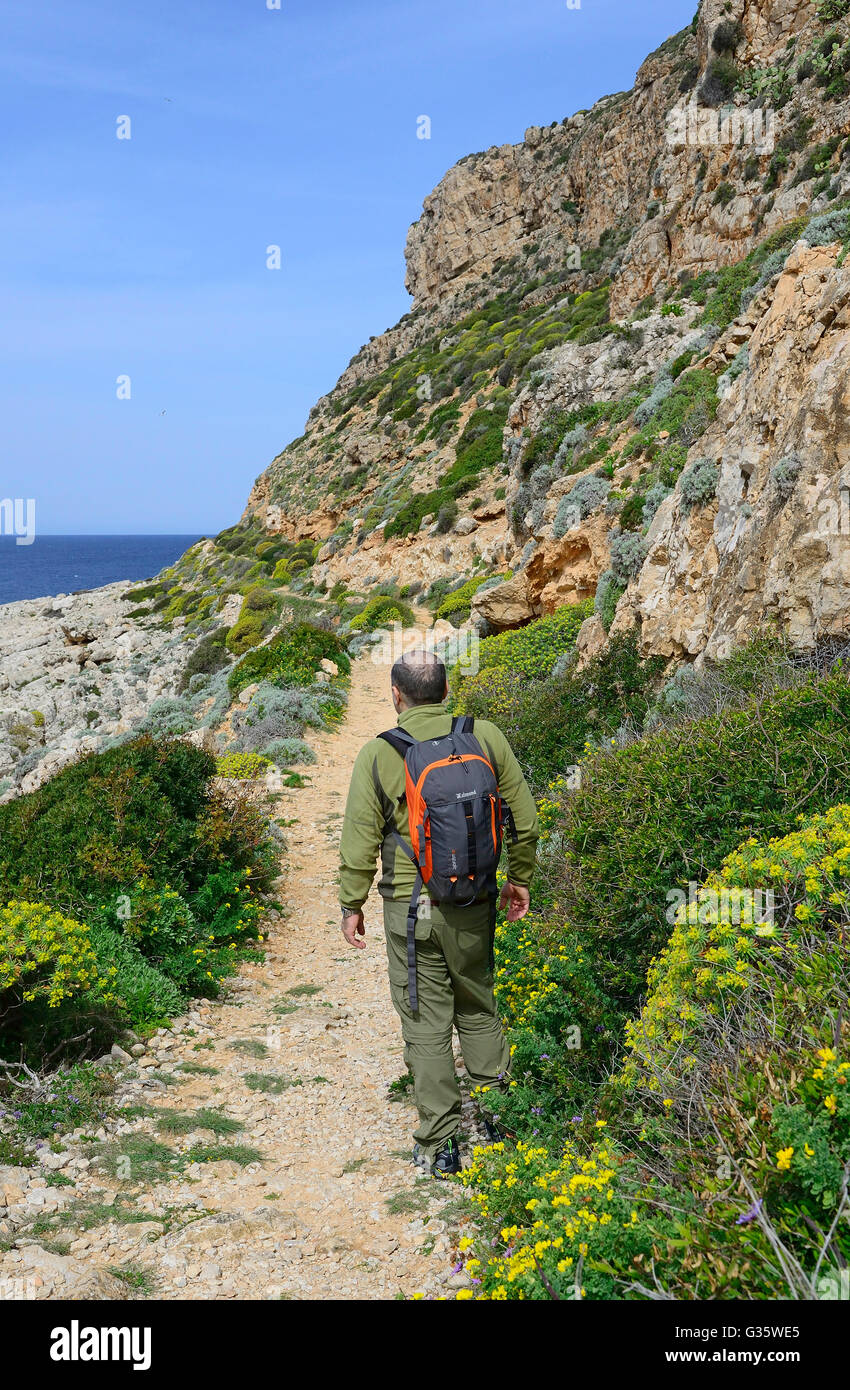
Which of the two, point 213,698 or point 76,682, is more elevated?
point 213,698

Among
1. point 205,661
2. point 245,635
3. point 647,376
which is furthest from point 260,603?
point 647,376

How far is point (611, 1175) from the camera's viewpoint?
7.77 ft

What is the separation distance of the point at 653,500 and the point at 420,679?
7470 mm

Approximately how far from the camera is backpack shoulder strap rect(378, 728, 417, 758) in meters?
3.27

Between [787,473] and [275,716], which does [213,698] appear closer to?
[275,716]

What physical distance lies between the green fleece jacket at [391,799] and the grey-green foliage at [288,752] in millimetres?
7687

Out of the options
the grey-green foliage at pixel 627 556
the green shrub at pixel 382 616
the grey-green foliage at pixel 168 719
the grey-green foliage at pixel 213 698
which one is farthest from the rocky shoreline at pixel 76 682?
the grey-green foliage at pixel 627 556

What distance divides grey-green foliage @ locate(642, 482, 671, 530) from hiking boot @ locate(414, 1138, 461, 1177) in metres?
7.80

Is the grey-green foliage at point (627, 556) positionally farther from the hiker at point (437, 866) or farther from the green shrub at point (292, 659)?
the green shrub at point (292, 659)

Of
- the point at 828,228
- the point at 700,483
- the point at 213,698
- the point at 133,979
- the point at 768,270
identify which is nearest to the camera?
the point at 133,979

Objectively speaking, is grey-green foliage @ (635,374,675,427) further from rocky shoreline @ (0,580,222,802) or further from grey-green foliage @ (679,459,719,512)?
rocky shoreline @ (0,580,222,802)

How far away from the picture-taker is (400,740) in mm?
3281

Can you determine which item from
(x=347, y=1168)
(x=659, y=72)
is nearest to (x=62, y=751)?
(x=347, y=1168)
